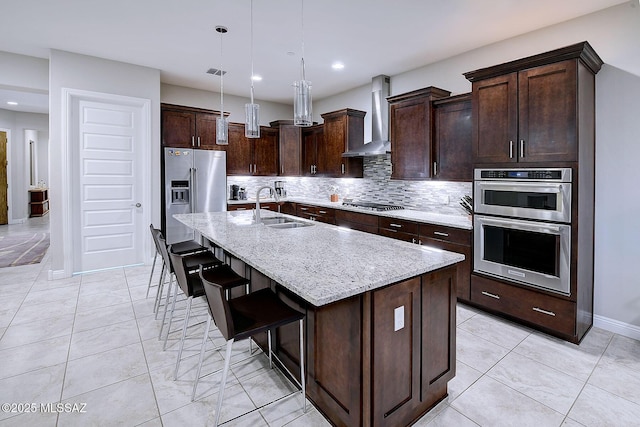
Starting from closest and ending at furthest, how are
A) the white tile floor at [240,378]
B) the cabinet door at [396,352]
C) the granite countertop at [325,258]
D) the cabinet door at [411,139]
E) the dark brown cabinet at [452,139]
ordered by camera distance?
the granite countertop at [325,258] → the cabinet door at [396,352] → the white tile floor at [240,378] → the dark brown cabinet at [452,139] → the cabinet door at [411,139]

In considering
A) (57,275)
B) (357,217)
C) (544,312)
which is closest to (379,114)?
(357,217)

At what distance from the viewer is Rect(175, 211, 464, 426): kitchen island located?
5.14 ft

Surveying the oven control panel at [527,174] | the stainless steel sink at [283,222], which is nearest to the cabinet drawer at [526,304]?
the oven control panel at [527,174]

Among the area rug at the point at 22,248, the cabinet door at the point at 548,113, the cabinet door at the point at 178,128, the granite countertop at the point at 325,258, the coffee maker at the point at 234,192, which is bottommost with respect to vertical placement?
the area rug at the point at 22,248

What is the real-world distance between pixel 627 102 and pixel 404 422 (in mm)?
3184

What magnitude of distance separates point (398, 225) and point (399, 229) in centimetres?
5

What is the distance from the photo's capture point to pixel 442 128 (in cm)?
394

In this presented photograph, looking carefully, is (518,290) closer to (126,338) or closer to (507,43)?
(507,43)

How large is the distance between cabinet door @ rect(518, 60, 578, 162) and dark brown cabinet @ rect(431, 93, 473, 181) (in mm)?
756

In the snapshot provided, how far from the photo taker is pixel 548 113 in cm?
275

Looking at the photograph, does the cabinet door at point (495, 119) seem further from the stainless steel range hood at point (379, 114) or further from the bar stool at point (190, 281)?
the bar stool at point (190, 281)

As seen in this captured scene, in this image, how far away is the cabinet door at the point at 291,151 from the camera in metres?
6.55

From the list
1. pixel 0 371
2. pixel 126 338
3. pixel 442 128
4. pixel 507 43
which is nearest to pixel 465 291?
pixel 442 128

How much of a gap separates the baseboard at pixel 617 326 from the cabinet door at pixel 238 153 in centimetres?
535
